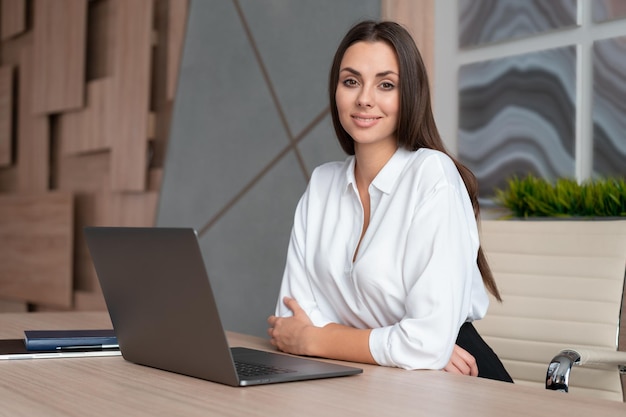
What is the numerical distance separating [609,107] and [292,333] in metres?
1.46

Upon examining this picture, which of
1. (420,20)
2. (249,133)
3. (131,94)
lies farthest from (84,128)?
(420,20)

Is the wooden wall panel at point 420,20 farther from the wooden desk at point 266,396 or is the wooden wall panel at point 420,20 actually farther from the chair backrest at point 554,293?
the wooden desk at point 266,396

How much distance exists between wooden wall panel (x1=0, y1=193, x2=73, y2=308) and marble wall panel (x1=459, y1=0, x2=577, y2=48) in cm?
252

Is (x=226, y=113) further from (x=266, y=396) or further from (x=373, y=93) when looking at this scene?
(x=266, y=396)

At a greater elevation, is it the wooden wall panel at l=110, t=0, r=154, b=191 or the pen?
the wooden wall panel at l=110, t=0, r=154, b=191

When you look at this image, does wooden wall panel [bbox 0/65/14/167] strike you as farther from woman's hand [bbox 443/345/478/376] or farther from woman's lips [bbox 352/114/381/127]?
woman's hand [bbox 443/345/478/376]

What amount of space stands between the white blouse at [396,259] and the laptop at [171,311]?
24 cm

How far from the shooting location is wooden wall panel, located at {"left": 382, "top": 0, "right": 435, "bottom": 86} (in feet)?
9.66

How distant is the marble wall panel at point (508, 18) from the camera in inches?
103

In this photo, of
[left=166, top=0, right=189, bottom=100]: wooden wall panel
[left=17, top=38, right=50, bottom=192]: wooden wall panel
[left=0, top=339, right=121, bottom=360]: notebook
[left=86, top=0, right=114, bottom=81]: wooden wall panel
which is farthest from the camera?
[left=17, top=38, right=50, bottom=192]: wooden wall panel

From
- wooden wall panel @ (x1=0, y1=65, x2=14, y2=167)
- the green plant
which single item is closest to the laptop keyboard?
the green plant

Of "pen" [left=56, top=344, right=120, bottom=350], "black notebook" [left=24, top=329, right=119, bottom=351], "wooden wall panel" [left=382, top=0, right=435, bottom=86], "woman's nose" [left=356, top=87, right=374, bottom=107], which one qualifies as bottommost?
"pen" [left=56, top=344, right=120, bottom=350]

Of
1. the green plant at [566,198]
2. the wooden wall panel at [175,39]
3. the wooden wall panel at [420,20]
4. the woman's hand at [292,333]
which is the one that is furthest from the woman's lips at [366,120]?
the wooden wall panel at [175,39]

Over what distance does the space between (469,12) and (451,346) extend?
1765 mm
